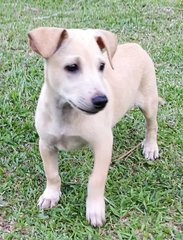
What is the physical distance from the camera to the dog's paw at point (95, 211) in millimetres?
3496

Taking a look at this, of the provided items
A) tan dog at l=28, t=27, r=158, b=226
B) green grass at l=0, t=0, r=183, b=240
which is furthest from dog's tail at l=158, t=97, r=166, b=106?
tan dog at l=28, t=27, r=158, b=226

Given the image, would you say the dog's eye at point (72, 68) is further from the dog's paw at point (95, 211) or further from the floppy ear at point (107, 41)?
the dog's paw at point (95, 211)

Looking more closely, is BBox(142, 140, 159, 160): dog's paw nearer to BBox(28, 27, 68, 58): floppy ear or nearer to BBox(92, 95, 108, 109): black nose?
BBox(92, 95, 108, 109): black nose

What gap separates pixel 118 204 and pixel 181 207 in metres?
0.45

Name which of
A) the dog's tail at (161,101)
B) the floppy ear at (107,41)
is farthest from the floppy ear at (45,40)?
the dog's tail at (161,101)

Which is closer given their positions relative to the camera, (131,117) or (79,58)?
(79,58)

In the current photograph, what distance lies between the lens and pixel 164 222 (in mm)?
3613

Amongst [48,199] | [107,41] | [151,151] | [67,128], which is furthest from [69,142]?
[151,151]

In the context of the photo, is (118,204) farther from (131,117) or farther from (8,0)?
(8,0)

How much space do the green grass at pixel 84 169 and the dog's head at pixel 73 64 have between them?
0.90 meters

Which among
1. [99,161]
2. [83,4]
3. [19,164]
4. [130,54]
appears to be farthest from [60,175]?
[83,4]

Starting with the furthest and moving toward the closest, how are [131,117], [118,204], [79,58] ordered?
[131,117] → [118,204] → [79,58]

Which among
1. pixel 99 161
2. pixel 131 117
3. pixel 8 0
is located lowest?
pixel 8 0

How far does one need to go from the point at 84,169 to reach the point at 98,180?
0.70 m
